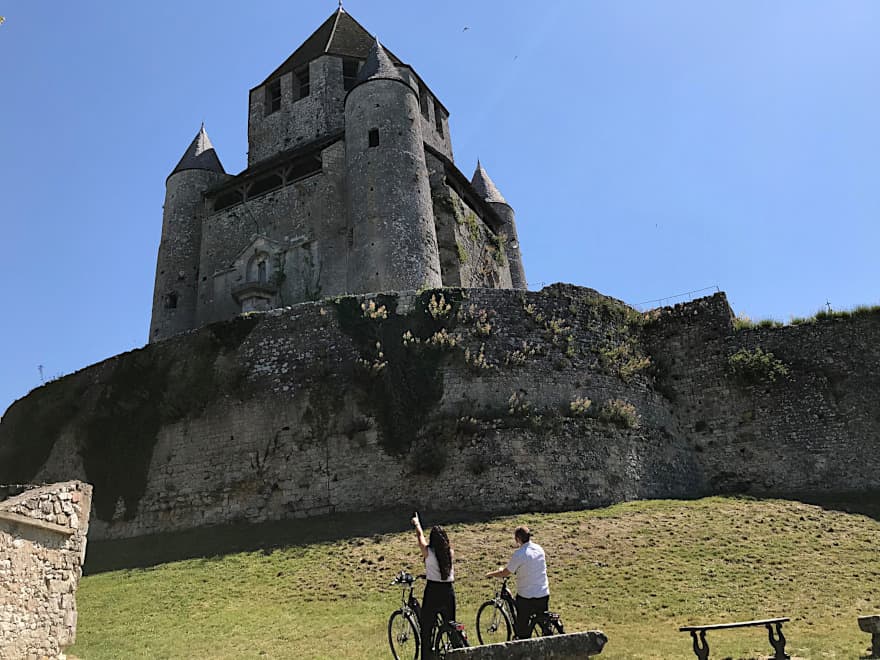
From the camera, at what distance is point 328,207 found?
27.7m

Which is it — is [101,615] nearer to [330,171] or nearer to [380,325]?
[380,325]

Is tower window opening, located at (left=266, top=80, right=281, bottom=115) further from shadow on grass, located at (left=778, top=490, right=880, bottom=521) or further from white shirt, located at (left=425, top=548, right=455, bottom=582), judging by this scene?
white shirt, located at (left=425, top=548, right=455, bottom=582)

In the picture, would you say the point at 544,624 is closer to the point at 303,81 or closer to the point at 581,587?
the point at 581,587

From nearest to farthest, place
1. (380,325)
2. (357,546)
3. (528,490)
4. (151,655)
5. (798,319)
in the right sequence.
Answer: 1. (151,655)
2. (357,546)
3. (528,490)
4. (380,325)
5. (798,319)

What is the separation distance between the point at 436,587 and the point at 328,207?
22.2m

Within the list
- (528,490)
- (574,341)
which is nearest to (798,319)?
(574,341)

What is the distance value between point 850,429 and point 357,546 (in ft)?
43.7

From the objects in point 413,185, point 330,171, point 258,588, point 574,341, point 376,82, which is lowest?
point 258,588

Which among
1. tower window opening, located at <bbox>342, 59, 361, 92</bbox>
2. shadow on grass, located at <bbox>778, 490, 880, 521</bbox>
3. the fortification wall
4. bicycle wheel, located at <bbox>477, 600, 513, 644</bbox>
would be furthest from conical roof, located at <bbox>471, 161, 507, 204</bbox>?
bicycle wheel, located at <bbox>477, 600, 513, 644</bbox>

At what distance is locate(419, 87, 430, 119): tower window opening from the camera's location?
32.7 metres

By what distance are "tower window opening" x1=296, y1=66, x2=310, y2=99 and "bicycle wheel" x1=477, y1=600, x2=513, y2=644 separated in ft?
94.6

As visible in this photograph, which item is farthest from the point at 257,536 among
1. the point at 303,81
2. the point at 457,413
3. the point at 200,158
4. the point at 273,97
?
the point at 273,97

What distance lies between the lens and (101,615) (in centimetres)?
1154

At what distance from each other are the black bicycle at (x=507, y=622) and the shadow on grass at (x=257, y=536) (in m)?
5.63
